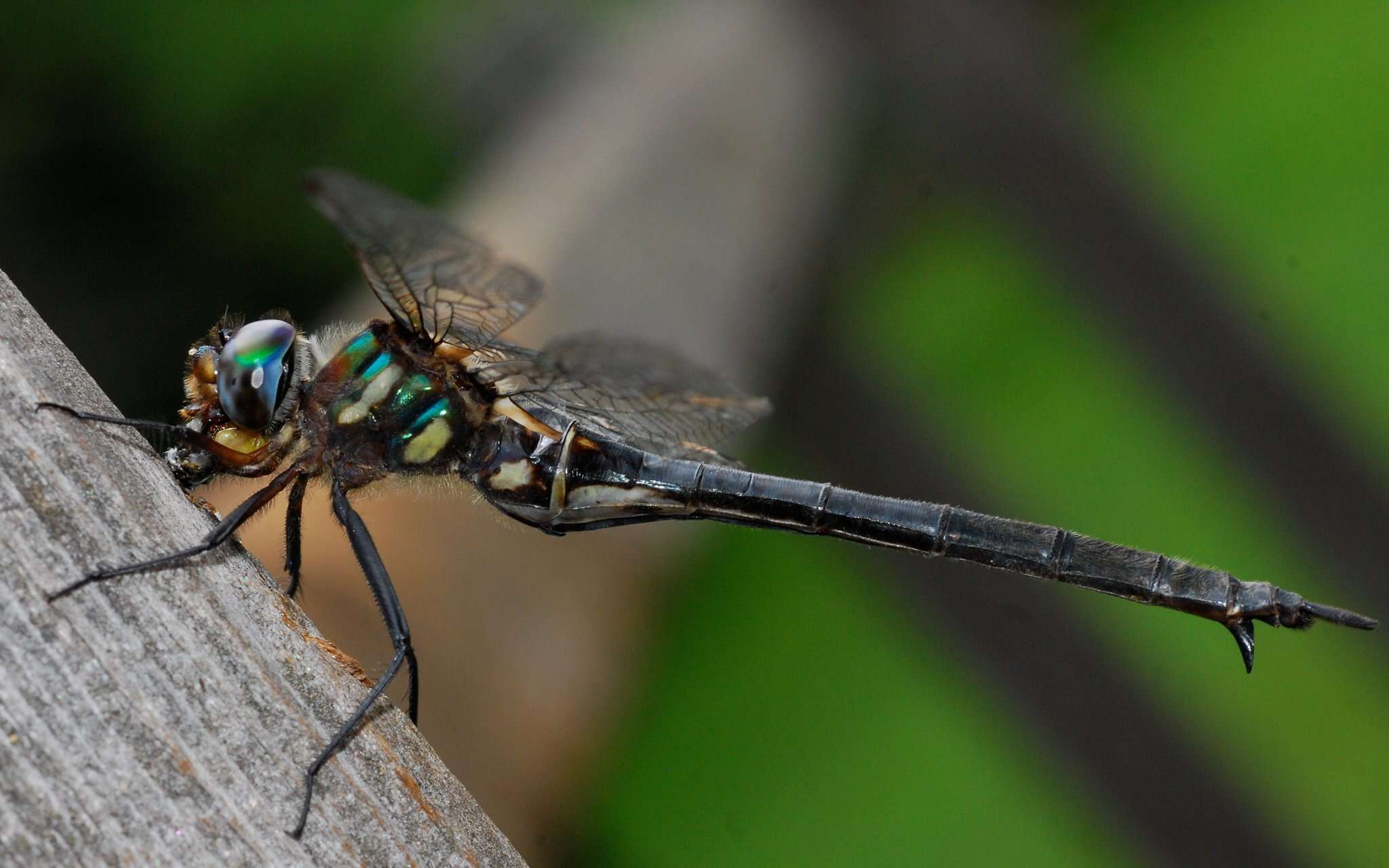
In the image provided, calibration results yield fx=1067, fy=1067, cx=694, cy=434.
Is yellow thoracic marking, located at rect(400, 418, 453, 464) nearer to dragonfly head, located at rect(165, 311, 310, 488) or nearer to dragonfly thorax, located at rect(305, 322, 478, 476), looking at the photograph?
dragonfly thorax, located at rect(305, 322, 478, 476)

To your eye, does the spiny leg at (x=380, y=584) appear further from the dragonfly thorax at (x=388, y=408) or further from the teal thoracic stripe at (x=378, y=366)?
the teal thoracic stripe at (x=378, y=366)

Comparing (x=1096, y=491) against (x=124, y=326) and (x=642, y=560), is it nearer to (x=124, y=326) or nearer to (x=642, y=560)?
(x=642, y=560)

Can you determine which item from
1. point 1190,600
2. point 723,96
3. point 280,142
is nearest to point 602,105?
point 723,96

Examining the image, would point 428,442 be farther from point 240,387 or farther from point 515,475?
point 240,387

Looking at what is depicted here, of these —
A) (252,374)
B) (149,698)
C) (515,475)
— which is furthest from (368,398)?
(149,698)

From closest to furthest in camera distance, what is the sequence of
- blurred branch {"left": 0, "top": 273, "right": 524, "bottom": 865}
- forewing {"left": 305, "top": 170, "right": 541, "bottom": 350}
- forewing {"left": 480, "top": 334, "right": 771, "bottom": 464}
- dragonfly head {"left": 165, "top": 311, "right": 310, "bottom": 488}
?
blurred branch {"left": 0, "top": 273, "right": 524, "bottom": 865}, forewing {"left": 305, "top": 170, "right": 541, "bottom": 350}, dragonfly head {"left": 165, "top": 311, "right": 310, "bottom": 488}, forewing {"left": 480, "top": 334, "right": 771, "bottom": 464}

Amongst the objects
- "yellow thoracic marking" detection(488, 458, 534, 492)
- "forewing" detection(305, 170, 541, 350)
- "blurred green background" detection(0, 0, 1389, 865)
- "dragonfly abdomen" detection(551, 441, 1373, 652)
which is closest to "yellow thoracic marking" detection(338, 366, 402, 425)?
"forewing" detection(305, 170, 541, 350)

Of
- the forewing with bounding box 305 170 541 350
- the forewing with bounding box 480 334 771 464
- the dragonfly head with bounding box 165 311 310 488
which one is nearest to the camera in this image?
the forewing with bounding box 305 170 541 350
